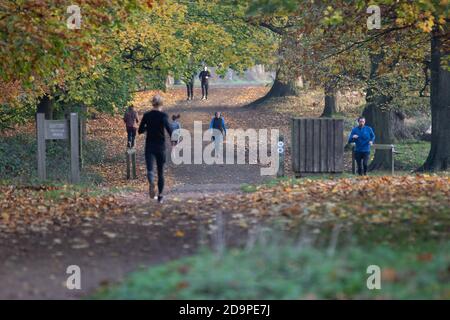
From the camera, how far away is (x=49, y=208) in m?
15.6

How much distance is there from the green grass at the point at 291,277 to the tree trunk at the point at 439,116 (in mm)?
15380

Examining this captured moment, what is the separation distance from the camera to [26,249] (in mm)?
11266

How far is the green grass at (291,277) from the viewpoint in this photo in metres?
8.22

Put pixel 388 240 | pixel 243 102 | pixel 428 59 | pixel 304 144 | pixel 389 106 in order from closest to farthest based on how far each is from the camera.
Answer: pixel 388 240 < pixel 304 144 < pixel 428 59 < pixel 389 106 < pixel 243 102

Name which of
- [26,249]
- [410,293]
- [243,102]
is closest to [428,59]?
[26,249]

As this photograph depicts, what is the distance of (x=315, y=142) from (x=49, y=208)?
9304 millimetres

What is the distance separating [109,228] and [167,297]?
4.48 m

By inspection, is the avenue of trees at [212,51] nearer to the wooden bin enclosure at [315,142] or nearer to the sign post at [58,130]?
the sign post at [58,130]

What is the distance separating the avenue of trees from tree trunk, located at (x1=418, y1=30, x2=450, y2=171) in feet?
0.09

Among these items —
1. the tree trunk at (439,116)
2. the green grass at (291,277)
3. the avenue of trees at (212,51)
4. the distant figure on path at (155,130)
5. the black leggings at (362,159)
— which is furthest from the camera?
the tree trunk at (439,116)

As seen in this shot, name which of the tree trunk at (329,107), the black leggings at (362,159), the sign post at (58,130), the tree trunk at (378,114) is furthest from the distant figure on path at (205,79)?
the sign post at (58,130)

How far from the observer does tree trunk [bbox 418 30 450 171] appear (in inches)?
958

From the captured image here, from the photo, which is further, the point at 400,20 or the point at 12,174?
the point at 12,174

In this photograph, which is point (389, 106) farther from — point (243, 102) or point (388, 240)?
point (243, 102)
